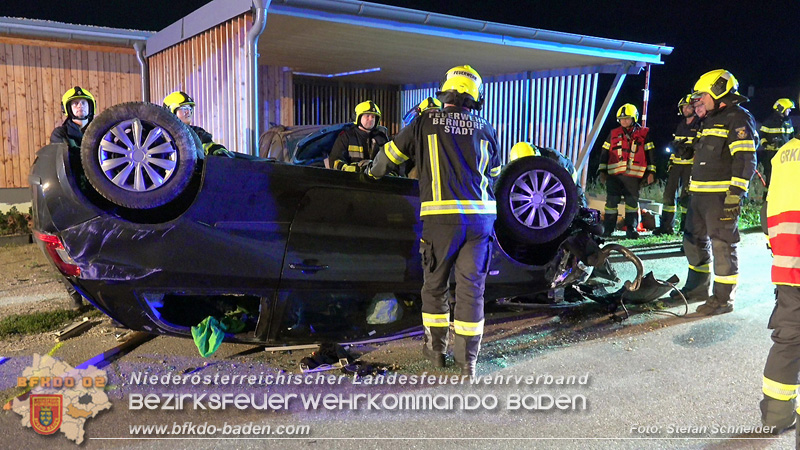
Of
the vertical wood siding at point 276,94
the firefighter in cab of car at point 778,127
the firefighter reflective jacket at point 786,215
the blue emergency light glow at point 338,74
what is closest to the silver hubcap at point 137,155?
the firefighter reflective jacket at point 786,215

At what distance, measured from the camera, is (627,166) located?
→ 813cm

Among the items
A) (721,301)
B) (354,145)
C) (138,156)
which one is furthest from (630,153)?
(138,156)

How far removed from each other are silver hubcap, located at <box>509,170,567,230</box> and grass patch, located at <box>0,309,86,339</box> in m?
3.65

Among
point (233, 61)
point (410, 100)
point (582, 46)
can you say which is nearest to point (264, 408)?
point (233, 61)

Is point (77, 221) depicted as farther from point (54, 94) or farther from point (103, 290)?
point (54, 94)

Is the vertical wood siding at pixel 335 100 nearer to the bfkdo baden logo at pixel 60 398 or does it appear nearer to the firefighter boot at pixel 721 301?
the firefighter boot at pixel 721 301

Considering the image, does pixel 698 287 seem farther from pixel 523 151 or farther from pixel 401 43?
pixel 401 43

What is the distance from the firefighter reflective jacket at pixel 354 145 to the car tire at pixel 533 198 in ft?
4.86

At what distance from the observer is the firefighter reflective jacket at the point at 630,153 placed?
810 cm

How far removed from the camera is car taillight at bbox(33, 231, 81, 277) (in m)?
3.14

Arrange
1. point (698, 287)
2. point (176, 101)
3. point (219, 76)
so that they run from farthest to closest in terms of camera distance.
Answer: point (219, 76)
point (698, 287)
point (176, 101)

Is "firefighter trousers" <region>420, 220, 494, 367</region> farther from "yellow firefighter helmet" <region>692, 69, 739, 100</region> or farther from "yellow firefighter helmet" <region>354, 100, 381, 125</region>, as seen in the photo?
"yellow firefighter helmet" <region>692, 69, 739, 100</region>

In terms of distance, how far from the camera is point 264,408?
3.20 m

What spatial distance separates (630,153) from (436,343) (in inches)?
223
